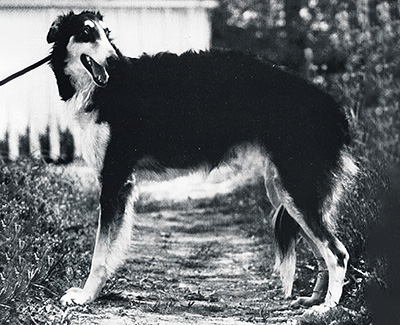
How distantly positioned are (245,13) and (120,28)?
2.41ft

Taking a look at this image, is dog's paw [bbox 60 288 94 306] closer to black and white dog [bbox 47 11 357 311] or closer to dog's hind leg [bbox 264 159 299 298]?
black and white dog [bbox 47 11 357 311]

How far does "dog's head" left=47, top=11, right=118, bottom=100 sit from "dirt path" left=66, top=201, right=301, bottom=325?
0.85 m

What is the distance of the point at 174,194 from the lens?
471 cm

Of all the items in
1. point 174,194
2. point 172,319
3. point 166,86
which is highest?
point 166,86

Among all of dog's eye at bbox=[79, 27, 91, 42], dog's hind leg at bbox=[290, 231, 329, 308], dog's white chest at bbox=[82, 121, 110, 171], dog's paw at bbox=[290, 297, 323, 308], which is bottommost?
dog's paw at bbox=[290, 297, 323, 308]

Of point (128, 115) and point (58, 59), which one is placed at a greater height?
point (58, 59)

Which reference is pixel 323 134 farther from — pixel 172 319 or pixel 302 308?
pixel 172 319

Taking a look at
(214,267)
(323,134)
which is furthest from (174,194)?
(323,134)

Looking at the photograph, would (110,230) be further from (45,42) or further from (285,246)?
(45,42)

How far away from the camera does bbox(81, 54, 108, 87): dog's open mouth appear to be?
14.7 ft

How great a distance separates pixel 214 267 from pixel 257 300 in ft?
1.03

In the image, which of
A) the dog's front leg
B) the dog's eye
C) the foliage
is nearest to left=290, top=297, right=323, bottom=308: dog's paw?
the dog's front leg

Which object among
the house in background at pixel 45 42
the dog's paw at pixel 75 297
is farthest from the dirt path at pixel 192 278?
the house in background at pixel 45 42

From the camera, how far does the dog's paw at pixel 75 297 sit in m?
4.53
